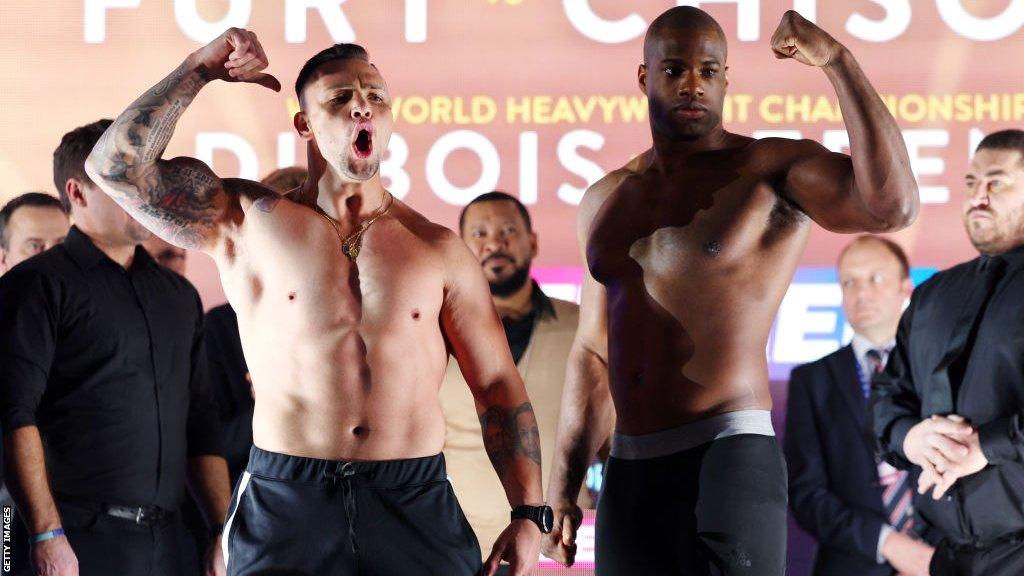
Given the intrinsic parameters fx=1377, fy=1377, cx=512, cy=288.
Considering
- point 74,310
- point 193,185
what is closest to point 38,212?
point 74,310

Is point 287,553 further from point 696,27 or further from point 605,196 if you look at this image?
point 696,27

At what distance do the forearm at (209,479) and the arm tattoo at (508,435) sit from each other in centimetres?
144

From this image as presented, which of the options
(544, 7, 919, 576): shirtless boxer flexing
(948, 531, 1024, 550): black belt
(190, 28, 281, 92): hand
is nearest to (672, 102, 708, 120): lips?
(544, 7, 919, 576): shirtless boxer flexing

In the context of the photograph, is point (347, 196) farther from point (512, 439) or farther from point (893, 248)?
point (893, 248)

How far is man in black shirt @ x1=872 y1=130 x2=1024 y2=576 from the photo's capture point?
12.2ft

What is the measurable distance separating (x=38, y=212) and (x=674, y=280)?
3.01 metres

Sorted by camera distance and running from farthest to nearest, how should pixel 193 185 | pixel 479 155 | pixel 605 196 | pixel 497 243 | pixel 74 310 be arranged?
pixel 479 155 → pixel 497 243 → pixel 74 310 → pixel 605 196 → pixel 193 185

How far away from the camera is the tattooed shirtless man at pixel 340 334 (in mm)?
2811

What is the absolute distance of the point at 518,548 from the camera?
290 centimetres

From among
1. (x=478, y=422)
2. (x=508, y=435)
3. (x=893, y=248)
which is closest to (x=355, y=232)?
(x=508, y=435)

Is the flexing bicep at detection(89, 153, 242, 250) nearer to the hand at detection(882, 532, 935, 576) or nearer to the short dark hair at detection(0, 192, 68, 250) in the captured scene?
the short dark hair at detection(0, 192, 68, 250)

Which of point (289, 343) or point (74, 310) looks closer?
point (289, 343)

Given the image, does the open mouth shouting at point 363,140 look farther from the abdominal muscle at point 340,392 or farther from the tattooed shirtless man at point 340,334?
the abdominal muscle at point 340,392

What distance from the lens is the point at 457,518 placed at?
2912 millimetres
